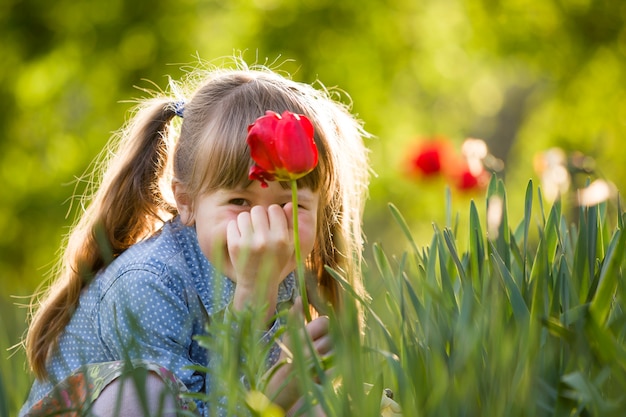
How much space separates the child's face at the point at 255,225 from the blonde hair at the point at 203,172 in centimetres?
3

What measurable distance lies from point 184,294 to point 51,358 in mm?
281

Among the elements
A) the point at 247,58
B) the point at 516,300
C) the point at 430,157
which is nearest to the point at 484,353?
the point at 516,300

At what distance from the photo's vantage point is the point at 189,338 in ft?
5.08

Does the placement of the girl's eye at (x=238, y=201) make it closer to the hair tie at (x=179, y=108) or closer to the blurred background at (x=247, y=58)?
the hair tie at (x=179, y=108)

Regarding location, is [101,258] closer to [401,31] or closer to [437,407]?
[437,407]

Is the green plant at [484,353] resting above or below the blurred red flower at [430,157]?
above

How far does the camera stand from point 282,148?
1079 mm

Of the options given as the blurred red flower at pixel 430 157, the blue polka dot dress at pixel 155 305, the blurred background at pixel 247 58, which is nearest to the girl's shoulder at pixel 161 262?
the blue polka dot dress at pixel 155 305

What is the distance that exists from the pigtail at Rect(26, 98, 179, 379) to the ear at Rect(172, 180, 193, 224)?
0.61 feet

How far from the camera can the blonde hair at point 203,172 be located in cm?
165

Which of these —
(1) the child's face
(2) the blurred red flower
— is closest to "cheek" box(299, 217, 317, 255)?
(1) the child's face

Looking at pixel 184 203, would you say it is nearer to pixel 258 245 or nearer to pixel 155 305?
pixel 155 305

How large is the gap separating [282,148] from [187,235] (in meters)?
0.73

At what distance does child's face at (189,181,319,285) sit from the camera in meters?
1.32
